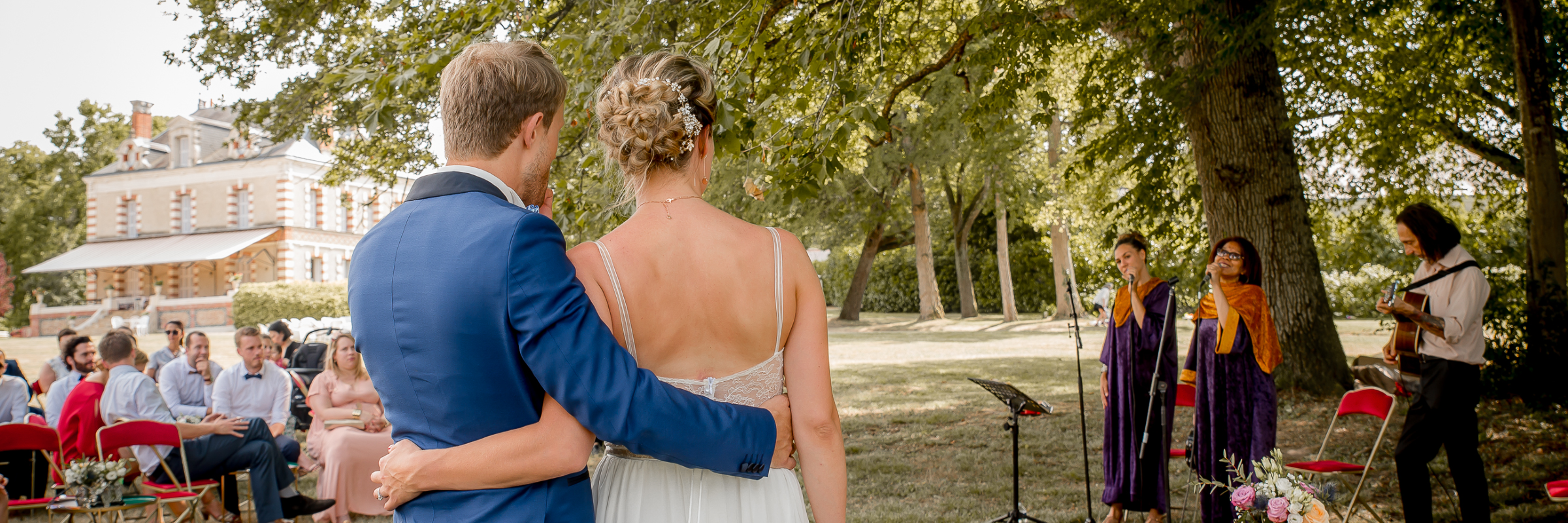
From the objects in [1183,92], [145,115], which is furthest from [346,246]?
[1183,92]

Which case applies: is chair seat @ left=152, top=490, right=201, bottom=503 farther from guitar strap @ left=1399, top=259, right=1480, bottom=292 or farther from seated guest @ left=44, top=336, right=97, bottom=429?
guitar strap @ left=1399, top=259, right=1480, bottom=292

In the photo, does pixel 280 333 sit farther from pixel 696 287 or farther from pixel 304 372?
pixel 696 287

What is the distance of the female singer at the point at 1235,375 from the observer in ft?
15.9

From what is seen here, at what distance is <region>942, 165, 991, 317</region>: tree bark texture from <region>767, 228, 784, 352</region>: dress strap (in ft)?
76.6

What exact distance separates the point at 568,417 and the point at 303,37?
849cm

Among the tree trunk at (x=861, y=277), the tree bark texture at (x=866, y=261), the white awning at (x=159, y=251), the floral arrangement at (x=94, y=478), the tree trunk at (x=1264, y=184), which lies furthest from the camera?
the white awning at (x=159, y=251)

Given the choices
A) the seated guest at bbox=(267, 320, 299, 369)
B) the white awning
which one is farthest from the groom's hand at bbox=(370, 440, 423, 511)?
the white awning

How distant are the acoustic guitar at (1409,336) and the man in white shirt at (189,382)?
7787 mm

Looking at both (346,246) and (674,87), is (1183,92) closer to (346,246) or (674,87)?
(674,87)

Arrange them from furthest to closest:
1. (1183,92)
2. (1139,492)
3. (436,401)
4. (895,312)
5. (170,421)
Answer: (895,312), (1183,92), (170,421), (1139,492), (436,401)

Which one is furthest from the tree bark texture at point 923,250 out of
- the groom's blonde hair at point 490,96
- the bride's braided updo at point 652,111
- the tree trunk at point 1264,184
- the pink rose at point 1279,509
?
the groom's blonde hair at point 490,96

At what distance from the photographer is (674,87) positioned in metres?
1.79

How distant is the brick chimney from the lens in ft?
136

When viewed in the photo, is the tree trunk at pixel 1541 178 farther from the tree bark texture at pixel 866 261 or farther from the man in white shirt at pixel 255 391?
the tree bark texture at pixel 866 261
